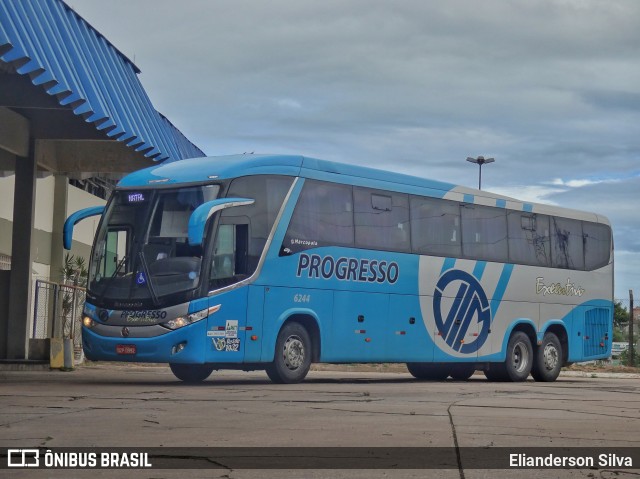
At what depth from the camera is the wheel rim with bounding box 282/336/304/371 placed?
1894cm

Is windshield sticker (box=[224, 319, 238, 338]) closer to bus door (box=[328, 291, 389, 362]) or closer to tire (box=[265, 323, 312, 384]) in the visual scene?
tire (box=[265, 323, 312, 384])

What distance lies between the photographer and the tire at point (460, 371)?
24.9m

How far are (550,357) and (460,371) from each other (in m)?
2.02

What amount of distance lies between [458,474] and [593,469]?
1.09 metres

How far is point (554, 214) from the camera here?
25828mm

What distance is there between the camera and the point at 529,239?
24.9 m

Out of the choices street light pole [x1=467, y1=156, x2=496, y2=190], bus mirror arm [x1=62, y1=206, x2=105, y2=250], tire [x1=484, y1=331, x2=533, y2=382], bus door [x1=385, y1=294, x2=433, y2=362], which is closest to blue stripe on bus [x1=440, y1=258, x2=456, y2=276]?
bus door [x1=385, y1=294, x2=433, y2=362]

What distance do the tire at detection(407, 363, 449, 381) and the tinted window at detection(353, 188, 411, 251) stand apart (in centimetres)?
433

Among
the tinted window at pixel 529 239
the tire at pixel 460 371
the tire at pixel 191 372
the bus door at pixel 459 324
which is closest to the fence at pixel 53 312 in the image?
the tire at pixel 191 372

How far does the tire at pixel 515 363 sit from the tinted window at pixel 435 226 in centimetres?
290

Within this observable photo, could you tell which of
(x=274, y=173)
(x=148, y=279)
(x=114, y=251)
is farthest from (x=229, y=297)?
(x=274, y=173)

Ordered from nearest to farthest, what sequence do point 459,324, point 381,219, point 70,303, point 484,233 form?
point 381,219
point 459,324
point 484,233
point 70,303

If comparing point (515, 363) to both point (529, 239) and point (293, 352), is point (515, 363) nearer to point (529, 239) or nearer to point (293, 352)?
point (529, 239)

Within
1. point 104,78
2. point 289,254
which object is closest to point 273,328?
point 289,254
